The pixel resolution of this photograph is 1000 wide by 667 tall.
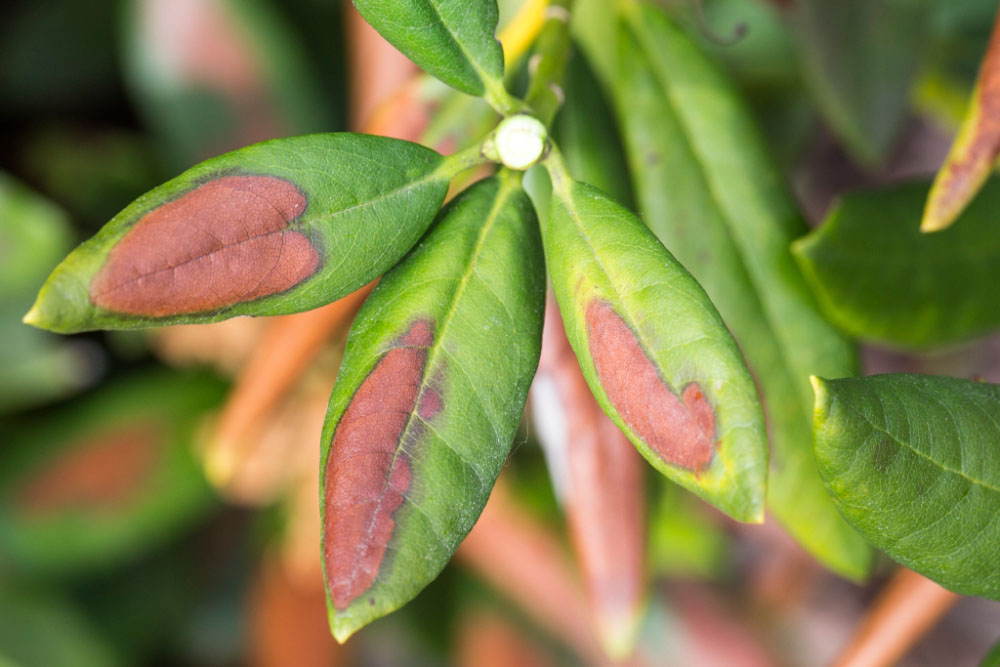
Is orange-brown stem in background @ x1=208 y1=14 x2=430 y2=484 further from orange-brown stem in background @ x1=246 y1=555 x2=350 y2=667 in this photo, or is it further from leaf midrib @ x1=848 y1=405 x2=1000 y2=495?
leaf midrib @ x1=848 y1=405 x2=1000 y2=495

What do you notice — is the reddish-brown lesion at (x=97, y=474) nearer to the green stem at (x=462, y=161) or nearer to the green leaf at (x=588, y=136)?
the green leaf at (x=588, y=136)

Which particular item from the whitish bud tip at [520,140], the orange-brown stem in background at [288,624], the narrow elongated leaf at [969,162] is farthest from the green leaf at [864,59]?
the orange-brown stem in background at [288,624]

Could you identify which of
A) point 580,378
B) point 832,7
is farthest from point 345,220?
point 832,7

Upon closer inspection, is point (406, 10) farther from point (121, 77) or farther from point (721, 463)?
point (121, 77)

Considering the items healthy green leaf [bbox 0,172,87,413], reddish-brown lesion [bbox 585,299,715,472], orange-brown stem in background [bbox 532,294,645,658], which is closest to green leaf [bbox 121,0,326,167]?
healthy green leaf [bbox 0,172,87,413]

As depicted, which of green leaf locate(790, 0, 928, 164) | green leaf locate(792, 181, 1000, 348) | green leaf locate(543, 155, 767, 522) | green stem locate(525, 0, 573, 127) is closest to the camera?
green leaf locate(543, 155, 767, 522)

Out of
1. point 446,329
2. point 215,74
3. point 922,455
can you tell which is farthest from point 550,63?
point 215,74
